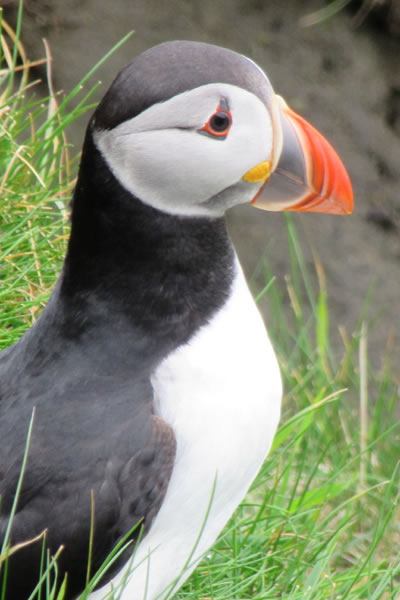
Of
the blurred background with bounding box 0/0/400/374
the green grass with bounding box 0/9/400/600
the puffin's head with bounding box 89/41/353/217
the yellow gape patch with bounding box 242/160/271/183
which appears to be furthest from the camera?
the blurred background with bounding box 0/0/400/374

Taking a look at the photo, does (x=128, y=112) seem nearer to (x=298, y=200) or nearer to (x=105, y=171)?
(x=105, y=171)

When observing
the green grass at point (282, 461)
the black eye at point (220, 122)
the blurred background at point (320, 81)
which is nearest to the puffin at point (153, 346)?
the black eye at point (220, 122)

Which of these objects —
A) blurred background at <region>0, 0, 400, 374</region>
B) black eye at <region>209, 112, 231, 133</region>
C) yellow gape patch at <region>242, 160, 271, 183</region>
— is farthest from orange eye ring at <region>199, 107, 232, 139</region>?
blurred background at <region>0, 0, 400, 374</region>

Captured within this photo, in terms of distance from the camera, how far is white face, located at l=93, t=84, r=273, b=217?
2.35 metres

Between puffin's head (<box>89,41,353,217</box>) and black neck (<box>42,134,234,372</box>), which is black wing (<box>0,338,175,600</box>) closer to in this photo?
black neck (<box>42,134,234,372</box>)

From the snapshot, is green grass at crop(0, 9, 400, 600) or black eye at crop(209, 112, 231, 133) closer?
black eye at crop(209, 112, 231, 133)

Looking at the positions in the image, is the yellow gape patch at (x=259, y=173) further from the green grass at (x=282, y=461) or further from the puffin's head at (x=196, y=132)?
the green grass at (x=282, y=461)

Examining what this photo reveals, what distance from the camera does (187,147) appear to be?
2373 mm

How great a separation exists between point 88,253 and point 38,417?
17.3 inches

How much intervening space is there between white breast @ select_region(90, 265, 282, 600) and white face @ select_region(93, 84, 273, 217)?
34 centimetres

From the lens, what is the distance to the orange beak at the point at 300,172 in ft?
8.31

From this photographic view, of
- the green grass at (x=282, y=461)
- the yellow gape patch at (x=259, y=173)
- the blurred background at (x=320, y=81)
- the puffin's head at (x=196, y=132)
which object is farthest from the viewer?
the blurred background at (x=320, y=81)

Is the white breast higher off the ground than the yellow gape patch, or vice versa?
the yellow gape patch

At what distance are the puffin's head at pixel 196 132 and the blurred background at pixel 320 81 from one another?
383 centimetres
